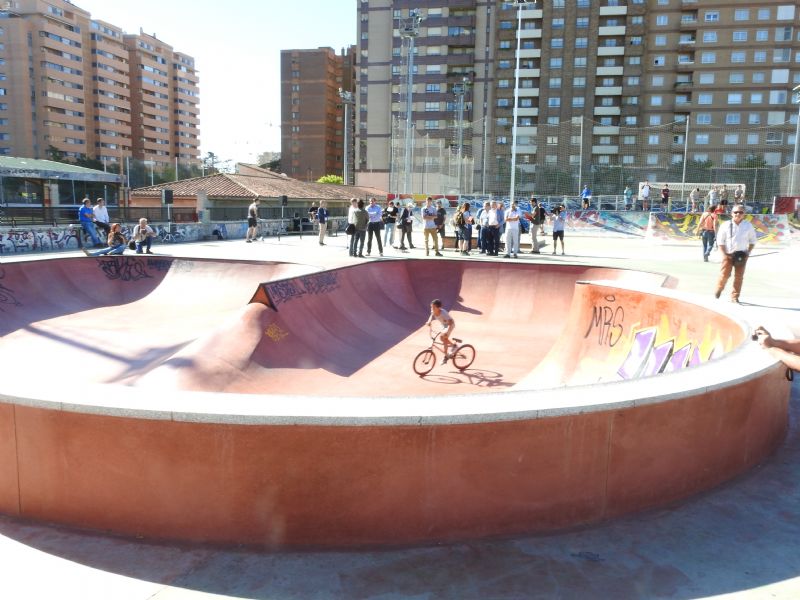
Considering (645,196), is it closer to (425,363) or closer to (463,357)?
(463,357)

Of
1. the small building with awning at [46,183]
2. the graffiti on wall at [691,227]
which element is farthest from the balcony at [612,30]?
the small building with awning at [46,183]

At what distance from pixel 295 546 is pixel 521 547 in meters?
1.18

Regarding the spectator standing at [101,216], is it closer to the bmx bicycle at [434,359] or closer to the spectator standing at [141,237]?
the spectator standing at [141,237]

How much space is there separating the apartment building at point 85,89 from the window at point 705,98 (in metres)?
84.8

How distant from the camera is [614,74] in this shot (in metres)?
72.1

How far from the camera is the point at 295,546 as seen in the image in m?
3.22

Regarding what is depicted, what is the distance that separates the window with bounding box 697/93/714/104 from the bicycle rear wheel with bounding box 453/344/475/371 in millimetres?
73708

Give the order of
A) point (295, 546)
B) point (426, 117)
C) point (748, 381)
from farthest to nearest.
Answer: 1. point (426, 117)
2. point (748, 381)
3. point (295, 546)

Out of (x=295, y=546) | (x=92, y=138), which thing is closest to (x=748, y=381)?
(x=295, y=546)

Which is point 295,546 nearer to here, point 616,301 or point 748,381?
point 748,381

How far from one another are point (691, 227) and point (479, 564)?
29715 millimetres

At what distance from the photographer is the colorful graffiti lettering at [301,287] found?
32.4 feet

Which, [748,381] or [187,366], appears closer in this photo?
[748,381]

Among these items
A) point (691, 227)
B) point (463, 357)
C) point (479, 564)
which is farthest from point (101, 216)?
point (691, 227)
